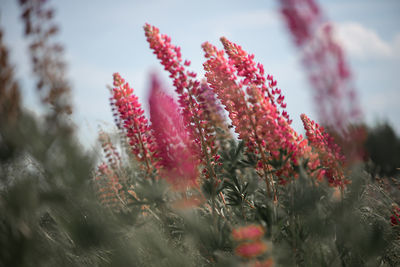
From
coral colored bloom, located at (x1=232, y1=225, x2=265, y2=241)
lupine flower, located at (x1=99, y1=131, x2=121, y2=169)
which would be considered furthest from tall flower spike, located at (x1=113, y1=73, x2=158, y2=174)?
lupine flower, located at (x1=99, y1=131, x2=121, y2=169)

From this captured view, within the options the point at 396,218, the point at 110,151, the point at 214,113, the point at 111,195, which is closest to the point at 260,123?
the point at 214,113

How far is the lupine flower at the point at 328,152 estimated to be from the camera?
1784mm

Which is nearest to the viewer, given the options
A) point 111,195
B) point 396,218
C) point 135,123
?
point 135,123

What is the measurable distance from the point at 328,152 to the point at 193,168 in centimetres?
84

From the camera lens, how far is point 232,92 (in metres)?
1.69

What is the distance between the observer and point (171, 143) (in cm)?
182

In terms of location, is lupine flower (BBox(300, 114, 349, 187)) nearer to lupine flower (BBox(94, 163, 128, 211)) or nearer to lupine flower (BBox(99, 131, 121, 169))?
lupine flower (BBox(94, 163, 128, 211))

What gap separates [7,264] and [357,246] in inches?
63.8

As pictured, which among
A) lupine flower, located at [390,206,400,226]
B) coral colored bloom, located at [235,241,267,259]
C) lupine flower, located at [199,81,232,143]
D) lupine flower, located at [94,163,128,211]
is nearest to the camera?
coral colored bloom, located at [235,241,267,259]

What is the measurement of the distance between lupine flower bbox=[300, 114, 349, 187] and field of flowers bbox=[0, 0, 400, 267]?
10mm

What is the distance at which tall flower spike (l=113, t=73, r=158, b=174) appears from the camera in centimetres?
196

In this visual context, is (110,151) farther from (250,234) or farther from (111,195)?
(250,234)

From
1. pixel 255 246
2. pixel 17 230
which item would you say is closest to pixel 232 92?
pixel 255 246

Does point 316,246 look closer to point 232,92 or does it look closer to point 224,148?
point 224,148
